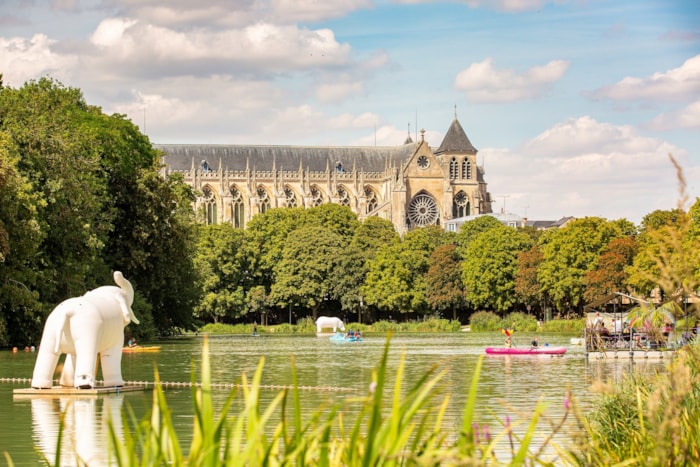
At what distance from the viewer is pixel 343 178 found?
170m

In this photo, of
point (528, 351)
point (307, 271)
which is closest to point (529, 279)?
point (307, 271)

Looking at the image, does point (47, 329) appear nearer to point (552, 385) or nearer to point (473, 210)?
point (552, 385)

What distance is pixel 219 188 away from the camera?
167875mm

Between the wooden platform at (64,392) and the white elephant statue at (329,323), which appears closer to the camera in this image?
the wooden platform at (64,392)

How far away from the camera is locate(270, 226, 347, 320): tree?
10956 centimetres

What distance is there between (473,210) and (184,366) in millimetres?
123911

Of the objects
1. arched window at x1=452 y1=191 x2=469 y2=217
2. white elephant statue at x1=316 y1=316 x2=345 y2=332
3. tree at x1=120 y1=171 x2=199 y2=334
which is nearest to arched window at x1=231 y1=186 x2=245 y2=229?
arched window at x1=452 y1=191 x2=469 y2=217

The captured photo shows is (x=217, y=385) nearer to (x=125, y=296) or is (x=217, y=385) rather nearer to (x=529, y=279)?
(x=125, y=296)

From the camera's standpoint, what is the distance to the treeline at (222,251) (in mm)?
49219

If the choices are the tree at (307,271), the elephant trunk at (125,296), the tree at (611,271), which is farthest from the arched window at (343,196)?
the elephant trunk at (125,296)

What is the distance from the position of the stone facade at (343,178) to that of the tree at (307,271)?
45.6 m

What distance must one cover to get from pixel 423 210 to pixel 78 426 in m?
141

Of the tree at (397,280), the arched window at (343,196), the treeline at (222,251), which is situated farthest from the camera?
the arched window at (343,196)

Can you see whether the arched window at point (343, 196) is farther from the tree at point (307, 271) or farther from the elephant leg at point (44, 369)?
the elephant leg at point (44, 369)
